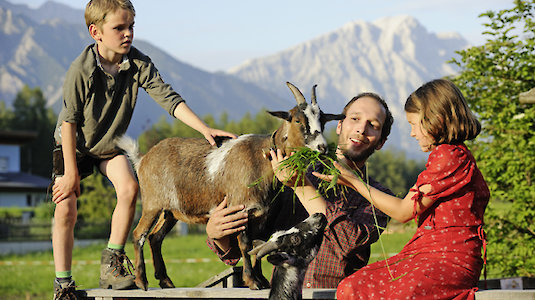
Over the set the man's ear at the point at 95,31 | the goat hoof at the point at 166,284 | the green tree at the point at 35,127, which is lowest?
the goat hoof at the point at 166,284

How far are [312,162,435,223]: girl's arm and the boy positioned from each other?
106cm

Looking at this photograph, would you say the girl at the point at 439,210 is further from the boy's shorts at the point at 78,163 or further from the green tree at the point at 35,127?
the green tree at the point at 35,127

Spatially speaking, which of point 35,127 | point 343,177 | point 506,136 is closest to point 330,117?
point 343,177

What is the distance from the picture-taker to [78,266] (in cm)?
2220

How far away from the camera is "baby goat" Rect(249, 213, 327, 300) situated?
3.44 meters

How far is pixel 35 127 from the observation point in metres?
72.0

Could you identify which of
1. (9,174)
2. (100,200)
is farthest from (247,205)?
(9,174)

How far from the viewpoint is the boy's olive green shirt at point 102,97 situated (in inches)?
162

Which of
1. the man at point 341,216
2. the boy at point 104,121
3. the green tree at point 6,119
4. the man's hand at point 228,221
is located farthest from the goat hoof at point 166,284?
the green tree at point 6,119

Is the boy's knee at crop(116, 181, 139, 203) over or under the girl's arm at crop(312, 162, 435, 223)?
over

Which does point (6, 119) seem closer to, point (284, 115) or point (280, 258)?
point (284, 115)

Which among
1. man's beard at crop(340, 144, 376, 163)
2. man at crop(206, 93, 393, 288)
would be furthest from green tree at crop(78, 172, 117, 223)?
man's beard at crop(340, 144, 376, 163)

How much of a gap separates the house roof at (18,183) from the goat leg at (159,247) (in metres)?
45.8

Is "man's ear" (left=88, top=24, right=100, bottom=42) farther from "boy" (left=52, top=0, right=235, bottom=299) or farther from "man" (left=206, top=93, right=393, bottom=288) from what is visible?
"man" (left=206, top=93, right=393, bottom=288)
